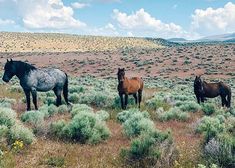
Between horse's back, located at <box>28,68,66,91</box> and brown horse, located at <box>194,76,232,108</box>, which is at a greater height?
horse's back, located at <box>28,68,66,91</box>

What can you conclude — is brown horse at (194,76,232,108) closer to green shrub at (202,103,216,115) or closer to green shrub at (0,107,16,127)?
green shrub at (202,103,216,115)

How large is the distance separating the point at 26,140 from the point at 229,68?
183 ft

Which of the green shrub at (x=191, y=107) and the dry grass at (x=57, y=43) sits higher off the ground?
the green shrub at (x=191, y=107)

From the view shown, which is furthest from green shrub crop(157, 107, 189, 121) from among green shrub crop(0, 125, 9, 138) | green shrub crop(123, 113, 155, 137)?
green shrub crop(0, 125, 9, 138)

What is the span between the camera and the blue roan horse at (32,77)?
16156mm

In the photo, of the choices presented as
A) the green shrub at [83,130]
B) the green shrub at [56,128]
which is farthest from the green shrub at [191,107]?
the green shrub at [56,128]

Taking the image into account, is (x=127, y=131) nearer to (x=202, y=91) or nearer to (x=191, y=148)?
(x=191, y=148)

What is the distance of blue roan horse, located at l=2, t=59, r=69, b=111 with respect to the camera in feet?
53.0

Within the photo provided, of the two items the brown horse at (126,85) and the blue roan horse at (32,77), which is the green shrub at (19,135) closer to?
the blue roan horse at (32,77)

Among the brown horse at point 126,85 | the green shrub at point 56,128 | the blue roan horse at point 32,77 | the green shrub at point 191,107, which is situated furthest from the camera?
the brown horse at point 126,85

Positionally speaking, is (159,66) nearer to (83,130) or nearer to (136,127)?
(136,127)

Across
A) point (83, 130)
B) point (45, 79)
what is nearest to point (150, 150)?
point (83, 130)

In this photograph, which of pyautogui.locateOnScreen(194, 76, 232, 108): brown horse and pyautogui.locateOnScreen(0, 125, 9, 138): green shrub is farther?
pyautogui.locateOnScreen(194, 76, 232, 108): brown horse

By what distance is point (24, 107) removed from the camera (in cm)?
1705
